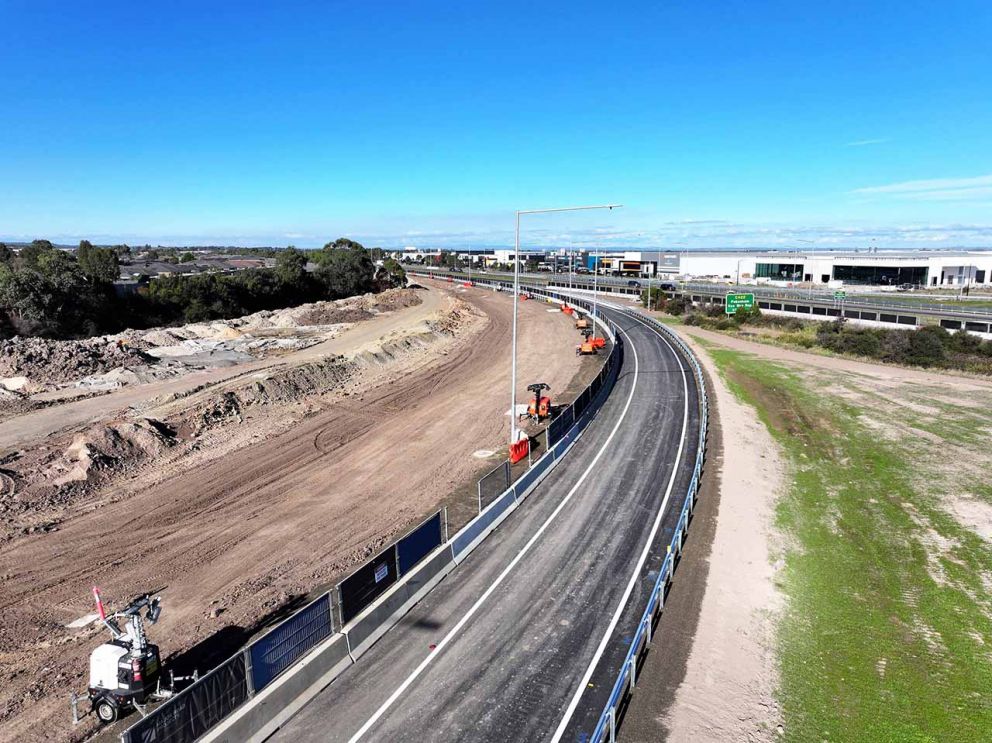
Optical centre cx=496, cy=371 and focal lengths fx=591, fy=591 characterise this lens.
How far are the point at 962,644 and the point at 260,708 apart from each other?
53.7 ft

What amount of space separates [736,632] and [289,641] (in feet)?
35.0

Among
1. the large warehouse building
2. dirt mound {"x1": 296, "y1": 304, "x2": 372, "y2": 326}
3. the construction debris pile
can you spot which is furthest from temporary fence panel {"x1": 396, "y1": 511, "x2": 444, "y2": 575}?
the large warehouse building

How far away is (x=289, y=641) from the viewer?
42.1 ft

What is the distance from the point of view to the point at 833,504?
23.2 m

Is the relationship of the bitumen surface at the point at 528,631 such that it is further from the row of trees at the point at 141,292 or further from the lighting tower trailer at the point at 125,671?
the row of trees at the point at 141,292

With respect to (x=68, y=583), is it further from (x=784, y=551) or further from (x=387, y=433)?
(x=784, y=551)

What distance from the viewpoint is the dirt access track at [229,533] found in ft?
47.9

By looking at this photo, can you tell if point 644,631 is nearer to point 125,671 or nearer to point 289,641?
point 289,641

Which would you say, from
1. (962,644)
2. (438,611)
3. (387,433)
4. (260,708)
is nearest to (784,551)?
(962,644)

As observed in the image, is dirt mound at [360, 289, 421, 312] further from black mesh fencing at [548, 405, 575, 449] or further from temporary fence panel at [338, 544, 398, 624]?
temporary fence panel at [338, 544, 398, 624]

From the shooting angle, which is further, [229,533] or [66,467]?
[66,467]

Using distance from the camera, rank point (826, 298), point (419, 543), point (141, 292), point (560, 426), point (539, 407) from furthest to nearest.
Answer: point (826, 298) → point (141, 292) → point (539, 407) → point (560, 426) → point (419, 543)

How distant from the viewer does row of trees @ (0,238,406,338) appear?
5447cm

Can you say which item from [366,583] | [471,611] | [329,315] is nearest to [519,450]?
[471,611]
